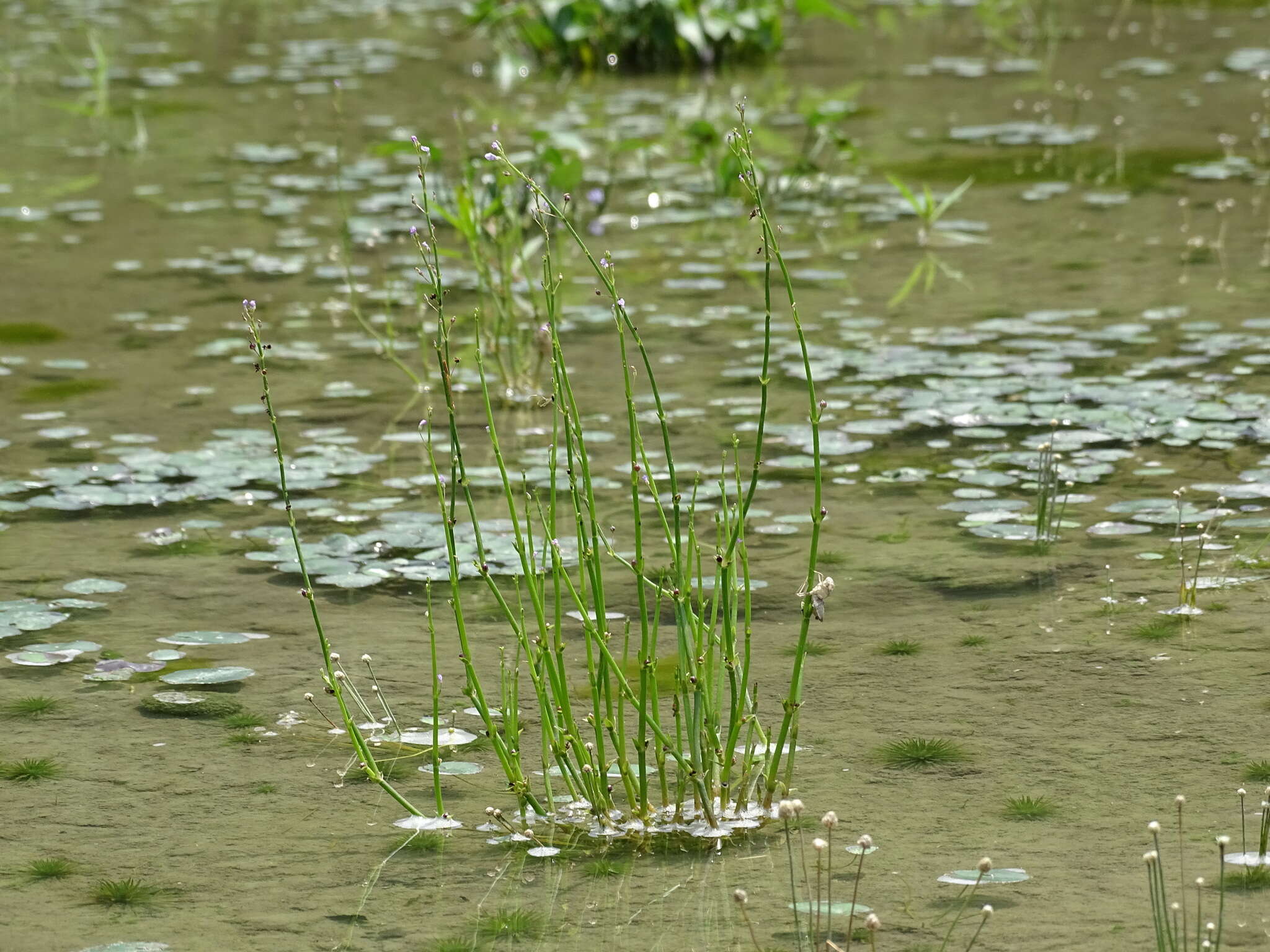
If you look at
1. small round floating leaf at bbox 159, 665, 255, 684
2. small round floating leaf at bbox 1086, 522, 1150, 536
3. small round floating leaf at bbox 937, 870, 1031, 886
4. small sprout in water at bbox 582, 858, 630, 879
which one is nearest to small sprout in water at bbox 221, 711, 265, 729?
small round floating leaf at bbox 159, 665, 255, 684

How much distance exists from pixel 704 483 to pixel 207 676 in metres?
1.38

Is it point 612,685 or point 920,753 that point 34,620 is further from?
point 920,753

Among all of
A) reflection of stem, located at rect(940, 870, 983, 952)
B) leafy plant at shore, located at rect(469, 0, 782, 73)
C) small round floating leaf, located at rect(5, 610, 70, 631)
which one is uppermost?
leafy plant at shore, located at rect(469, 0, 782, 73)

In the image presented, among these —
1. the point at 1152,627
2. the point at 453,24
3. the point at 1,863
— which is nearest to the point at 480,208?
the point at 1152,627

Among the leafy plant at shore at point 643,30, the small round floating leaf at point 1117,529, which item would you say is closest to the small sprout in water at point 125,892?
the small round floating leaf at point 1117,529

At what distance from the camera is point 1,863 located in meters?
2.45

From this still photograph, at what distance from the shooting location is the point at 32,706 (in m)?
2.96

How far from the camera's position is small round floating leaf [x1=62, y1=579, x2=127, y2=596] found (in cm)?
342

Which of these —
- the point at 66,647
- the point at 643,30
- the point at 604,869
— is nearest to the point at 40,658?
the point at 66,647

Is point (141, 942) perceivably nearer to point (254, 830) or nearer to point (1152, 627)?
point (254, 830)

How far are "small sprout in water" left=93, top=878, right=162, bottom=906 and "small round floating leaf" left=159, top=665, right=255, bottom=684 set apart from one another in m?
0.67

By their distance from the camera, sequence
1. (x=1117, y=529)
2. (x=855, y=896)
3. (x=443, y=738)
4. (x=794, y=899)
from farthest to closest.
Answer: (x=1117, y=529) → (x=443, y=738) → (x=794, y=899) → (x=855, y=896)

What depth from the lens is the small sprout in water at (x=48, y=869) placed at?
7.91ft

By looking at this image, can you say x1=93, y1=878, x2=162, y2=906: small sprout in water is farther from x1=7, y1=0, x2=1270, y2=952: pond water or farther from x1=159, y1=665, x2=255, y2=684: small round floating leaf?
x1=159, y1=665, x2=255, y2=684: small round floating leaf
